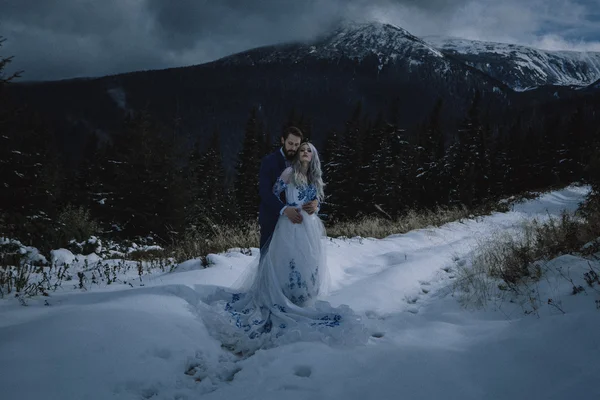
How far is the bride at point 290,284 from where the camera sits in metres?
3.56

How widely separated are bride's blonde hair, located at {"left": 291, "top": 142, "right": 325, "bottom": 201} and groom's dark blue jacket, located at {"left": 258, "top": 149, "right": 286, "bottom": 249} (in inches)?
12.8

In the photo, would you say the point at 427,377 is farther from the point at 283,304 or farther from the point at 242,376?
the point at 283,304

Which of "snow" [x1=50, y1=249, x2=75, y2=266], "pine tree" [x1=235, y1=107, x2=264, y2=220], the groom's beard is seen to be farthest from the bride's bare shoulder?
"pine tree" [x1=235, y1=107, x2=264, y2=220]

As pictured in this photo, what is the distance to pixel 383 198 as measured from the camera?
30797mm

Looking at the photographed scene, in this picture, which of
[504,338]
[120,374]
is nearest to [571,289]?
[504,338]

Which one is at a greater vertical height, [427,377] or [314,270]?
[314,270]

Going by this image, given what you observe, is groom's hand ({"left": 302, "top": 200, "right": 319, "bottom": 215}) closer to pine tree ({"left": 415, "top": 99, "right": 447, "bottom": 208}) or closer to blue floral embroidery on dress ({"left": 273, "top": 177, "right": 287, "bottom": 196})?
blue floral embroidery on dress ({"left": 273, "top": 177, "right": 287, "bottom": 196})

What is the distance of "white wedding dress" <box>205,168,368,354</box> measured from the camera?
3312mm

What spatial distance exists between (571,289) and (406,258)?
12.1 feet

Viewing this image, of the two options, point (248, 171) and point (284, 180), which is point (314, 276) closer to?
point (284, 180)

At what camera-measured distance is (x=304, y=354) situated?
2.91 m

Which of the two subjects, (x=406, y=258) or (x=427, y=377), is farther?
(x=406, y=258)

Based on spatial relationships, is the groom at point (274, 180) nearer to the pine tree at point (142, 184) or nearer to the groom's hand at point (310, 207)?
the groom's hand at point (310, 207)

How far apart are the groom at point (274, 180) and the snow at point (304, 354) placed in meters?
1.37
